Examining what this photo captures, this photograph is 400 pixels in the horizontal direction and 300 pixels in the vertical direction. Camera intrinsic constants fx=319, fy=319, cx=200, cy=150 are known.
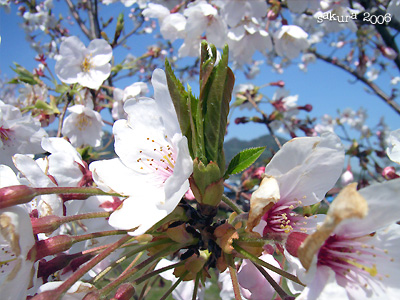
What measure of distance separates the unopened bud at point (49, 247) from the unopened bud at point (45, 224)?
0.03 metres

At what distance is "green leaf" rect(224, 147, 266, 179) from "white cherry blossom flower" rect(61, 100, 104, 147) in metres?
1.50

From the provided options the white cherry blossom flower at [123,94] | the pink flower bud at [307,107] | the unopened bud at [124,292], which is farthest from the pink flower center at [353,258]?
the pink flower bud at [307,107]

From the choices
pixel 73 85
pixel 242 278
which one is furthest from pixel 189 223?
pixel 73 85

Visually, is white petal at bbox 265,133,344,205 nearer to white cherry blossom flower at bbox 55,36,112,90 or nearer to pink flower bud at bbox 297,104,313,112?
white cherry blossom flower at bbox 55,36,112,90

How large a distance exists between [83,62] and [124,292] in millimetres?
1879

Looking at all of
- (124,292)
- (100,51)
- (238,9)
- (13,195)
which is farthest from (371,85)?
(13,195)

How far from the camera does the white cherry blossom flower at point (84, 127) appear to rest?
2.14m

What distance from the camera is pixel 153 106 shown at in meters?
0.98

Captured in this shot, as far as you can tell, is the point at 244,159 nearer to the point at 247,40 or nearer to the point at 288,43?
the point at 247,40

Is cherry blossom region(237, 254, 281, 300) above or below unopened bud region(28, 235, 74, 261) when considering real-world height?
below

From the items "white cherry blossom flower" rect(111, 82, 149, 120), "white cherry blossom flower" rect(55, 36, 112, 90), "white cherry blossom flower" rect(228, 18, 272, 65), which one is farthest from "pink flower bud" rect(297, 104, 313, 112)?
"white cherry blossom flower" rect(55, 36, 112, 90)

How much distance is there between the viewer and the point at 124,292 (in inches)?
30.7

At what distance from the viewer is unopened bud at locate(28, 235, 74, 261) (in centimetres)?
71

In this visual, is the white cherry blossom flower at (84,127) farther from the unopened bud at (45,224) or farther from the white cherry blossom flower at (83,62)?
the unopened bud at (45,224)
